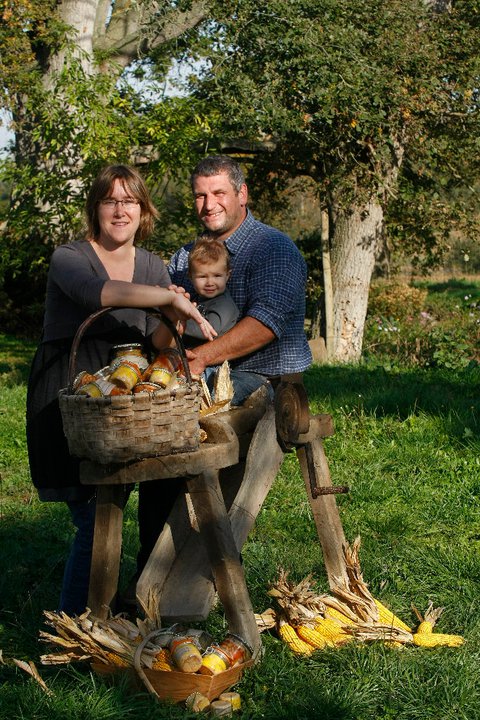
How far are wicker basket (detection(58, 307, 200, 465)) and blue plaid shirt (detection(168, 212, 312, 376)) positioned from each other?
2.40ft

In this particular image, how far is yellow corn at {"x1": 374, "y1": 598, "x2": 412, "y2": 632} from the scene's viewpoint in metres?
4.01

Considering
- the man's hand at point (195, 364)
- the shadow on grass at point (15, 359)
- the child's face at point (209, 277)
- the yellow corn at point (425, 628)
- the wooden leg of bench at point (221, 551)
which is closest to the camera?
the wooden leg of bench at point (221, 551)

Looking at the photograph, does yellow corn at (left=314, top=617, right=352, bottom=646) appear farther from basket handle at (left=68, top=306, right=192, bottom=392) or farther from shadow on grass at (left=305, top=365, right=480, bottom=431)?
shadow on grass at (left=305, top=365, right=480, bottom=431)

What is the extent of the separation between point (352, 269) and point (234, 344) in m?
10.2

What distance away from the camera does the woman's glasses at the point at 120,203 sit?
3.80 meters

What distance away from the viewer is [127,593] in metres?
4.07

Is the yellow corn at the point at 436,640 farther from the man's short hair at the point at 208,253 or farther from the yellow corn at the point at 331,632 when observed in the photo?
the man's short hair at the point at 208,253

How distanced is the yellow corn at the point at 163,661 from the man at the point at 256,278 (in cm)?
106

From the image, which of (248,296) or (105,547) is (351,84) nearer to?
(248,296)

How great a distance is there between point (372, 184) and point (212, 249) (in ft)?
31.8

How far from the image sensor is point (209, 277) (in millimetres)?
3891

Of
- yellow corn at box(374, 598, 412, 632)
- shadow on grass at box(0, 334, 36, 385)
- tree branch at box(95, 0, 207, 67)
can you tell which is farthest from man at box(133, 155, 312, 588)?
tree branch at box(95, 0, 207, 67)

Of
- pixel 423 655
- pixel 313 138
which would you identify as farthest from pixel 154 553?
pixel 313 138

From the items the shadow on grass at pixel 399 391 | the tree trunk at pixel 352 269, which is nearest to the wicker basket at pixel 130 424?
the shadow on grass at pixel 399 391
